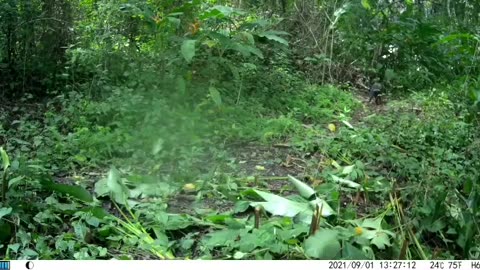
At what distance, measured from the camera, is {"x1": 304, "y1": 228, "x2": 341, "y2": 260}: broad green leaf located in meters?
2.68

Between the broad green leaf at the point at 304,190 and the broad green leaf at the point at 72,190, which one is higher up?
the broad green leaf at the point at 304,190

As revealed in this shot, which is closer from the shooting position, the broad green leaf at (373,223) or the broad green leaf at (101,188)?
the broad green leaf at (373,223)

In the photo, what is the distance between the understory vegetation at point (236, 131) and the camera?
2.98 m

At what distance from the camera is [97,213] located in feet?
10.1

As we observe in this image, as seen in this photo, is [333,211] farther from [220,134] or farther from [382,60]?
[382,60]

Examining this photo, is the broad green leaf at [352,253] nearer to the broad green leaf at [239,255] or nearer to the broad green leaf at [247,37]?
the broad green leaf at [239,255]

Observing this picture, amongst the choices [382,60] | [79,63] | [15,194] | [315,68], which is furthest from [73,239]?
[382,60]

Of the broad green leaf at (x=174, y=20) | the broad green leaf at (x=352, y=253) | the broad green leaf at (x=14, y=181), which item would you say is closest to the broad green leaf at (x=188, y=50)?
the broad green leaf at (x=174, y=20)

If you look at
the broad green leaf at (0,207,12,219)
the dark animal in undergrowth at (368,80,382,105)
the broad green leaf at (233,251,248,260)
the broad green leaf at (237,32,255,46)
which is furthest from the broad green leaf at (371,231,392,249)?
the dark animal in undergrowth at (368,80,382,105)

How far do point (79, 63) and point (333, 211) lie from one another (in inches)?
117

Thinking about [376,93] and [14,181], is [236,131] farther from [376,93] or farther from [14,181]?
[376,93]

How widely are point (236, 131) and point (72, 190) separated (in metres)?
1.64

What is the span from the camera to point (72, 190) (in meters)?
3.26

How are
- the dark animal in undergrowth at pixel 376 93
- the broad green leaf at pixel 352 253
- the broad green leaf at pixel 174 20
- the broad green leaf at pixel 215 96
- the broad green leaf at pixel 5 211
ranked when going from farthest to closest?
the dark animal in undergrowth at pixel 376 93
the broad green leaf at pixel 174 20
the broad green leaf at pixel 215 96
the broad green leaf at pixel 5 211
the broad green leaf at pixel 352 253
